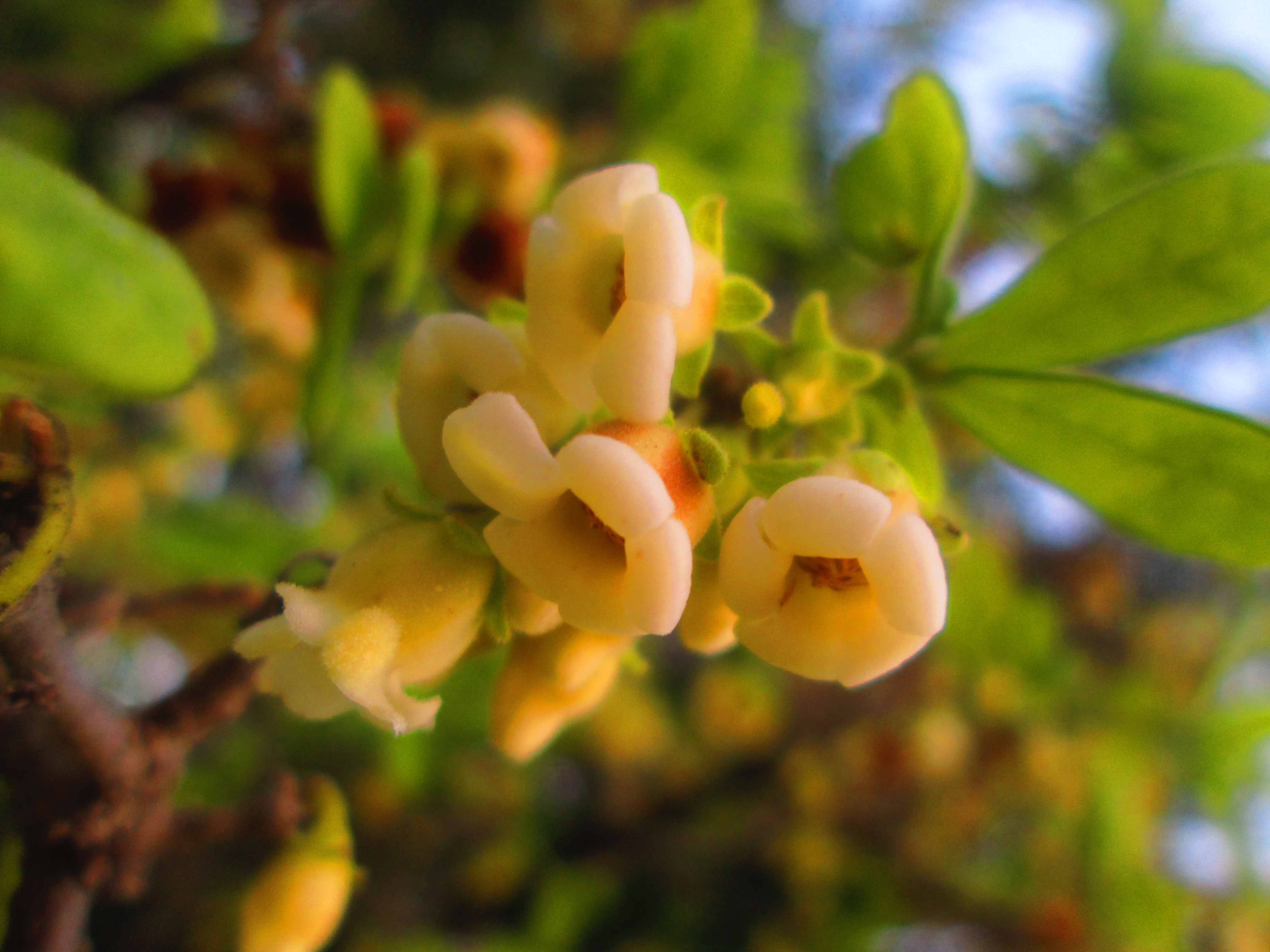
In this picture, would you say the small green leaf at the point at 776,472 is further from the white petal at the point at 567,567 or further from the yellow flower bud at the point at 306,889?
the yellow flower bud at the point at 306,889

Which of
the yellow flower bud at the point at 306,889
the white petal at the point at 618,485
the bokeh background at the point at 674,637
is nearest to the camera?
the white petal at the point at 618,485

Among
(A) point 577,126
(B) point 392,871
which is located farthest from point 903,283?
(B) point 392,871

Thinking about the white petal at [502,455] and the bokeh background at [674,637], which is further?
the bokeh background at [674,637]

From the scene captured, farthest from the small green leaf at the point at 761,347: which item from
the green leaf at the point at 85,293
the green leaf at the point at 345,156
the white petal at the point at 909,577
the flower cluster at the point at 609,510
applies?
the green leaf at the point at 345,156

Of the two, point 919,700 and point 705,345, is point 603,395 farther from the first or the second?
point 919,700

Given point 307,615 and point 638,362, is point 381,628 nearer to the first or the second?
point 307,615

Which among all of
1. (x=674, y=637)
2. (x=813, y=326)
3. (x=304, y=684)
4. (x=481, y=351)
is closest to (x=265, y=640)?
(x=304, y=684)

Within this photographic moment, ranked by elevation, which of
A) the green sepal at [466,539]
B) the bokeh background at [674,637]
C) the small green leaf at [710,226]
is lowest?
the bokeh background at [674,637]
